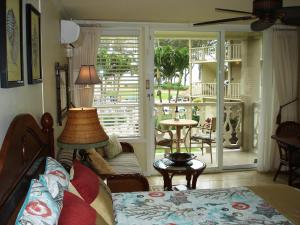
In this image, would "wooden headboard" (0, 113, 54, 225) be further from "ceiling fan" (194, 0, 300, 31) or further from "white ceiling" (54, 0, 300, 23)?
"white ceiling" (54, 0, 300, 23)

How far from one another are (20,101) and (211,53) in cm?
360

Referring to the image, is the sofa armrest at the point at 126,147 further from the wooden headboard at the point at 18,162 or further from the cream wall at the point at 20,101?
the wooden headboard at the point at 18,162

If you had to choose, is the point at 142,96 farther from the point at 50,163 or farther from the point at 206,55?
the point at 50,163

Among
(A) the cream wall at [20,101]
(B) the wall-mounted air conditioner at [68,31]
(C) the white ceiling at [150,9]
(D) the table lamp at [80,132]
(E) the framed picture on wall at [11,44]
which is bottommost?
(D) the table lamp at [80,132]

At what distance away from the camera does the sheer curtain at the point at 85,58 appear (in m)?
4.32

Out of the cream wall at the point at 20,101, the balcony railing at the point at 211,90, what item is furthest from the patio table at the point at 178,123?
the cream wall at the point at 20,101

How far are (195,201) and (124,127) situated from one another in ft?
8.56

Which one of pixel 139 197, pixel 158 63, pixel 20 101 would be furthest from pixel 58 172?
pixel 158 63

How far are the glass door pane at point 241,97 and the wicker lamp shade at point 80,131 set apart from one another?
3.09m

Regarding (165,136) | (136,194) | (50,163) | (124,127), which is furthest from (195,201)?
(165,136)

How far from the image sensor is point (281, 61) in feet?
15.6

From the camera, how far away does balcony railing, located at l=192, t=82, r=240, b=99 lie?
4969 millimetres

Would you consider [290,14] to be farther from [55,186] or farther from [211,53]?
[211,53]

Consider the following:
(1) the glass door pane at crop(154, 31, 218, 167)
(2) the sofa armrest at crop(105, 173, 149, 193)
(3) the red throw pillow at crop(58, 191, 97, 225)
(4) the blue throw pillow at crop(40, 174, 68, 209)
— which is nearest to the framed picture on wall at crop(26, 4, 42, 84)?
(4) the blue throw pillow at crop(40, 174, 68, 209)
